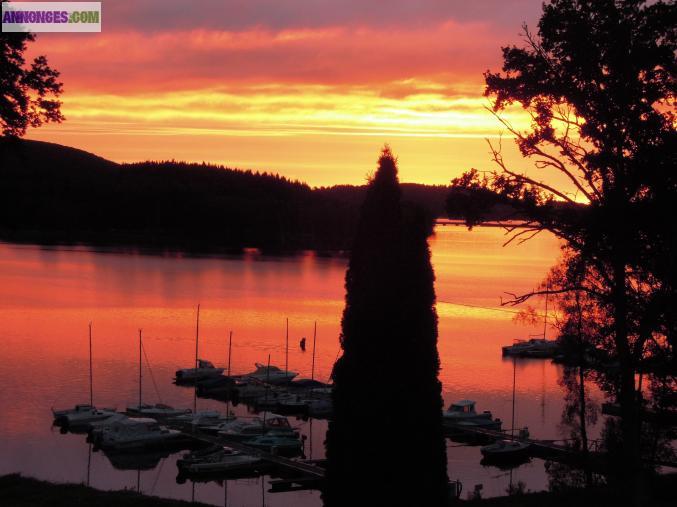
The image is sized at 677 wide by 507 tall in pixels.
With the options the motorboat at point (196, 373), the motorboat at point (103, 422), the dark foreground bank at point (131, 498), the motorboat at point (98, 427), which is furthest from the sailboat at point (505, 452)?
the motorboat at point (196, 373)

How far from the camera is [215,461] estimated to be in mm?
30891

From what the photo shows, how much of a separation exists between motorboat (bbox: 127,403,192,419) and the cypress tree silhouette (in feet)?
89.3

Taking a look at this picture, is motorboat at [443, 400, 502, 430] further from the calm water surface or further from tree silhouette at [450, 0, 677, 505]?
tree silhouette at [450, 0, 677, 505]

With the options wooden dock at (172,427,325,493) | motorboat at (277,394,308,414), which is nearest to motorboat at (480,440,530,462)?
wooden dock at (172,427,325,493)

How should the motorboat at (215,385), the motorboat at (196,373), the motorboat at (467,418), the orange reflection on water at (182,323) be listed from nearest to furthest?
the motorboat at (467,418) < the motorboat at (215,385) < the orange reflection on water at (182,323) < the motorboat at (196,373)

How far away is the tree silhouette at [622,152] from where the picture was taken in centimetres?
1140

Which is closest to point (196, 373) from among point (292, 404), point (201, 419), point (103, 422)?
point (292, 404)

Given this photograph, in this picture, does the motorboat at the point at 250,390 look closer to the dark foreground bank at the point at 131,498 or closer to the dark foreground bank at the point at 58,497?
the dark foreground bank at the point at 131,498

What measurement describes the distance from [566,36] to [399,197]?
11.0 feet

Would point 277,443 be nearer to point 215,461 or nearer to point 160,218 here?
point 215,461

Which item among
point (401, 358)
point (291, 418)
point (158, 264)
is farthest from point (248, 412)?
point (158, 264)

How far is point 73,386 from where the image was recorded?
140ft

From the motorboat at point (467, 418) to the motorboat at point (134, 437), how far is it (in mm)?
11876

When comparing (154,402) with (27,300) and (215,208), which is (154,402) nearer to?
(27,300)
